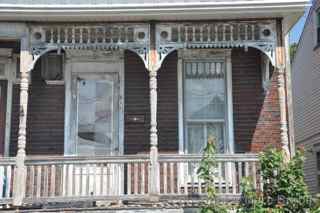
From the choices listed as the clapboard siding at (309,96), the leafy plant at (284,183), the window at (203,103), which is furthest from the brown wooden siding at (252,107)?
A: the clapboard siding at (309,96)

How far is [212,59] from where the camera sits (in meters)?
12.2

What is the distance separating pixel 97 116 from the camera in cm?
1216

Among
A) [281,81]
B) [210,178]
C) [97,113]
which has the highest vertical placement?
[281,81]

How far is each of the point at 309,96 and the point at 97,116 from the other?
10760 millimetres

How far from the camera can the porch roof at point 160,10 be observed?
1045cm

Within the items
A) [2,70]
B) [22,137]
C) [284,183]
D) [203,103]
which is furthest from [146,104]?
[284,183]

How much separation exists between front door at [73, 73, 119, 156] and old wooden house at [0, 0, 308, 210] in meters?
0.02

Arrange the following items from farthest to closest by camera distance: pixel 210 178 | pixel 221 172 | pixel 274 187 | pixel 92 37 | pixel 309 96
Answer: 1. pixel 309 96
2. pixel 92 37
3. pixel 221 172
4. pixel 274 187
5. pixel 210 178

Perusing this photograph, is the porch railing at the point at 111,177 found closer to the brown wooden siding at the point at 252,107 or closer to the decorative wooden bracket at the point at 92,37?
the brown wooden siding at the point at 252,107

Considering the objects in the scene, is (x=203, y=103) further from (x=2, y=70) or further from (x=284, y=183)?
(x=2, y=70)

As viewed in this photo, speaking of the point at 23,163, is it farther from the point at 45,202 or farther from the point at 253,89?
the point at 253,89

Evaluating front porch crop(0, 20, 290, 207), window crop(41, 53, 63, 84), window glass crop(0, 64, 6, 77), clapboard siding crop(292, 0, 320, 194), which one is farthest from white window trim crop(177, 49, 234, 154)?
clapboard siding crop(292, 0, 320, 194)

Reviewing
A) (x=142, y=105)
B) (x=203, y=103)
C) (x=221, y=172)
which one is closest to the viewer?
(x=221, y=172)

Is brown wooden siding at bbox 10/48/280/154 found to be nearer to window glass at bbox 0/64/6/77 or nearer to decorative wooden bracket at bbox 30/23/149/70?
window glass at bbox 0/64/6/77
